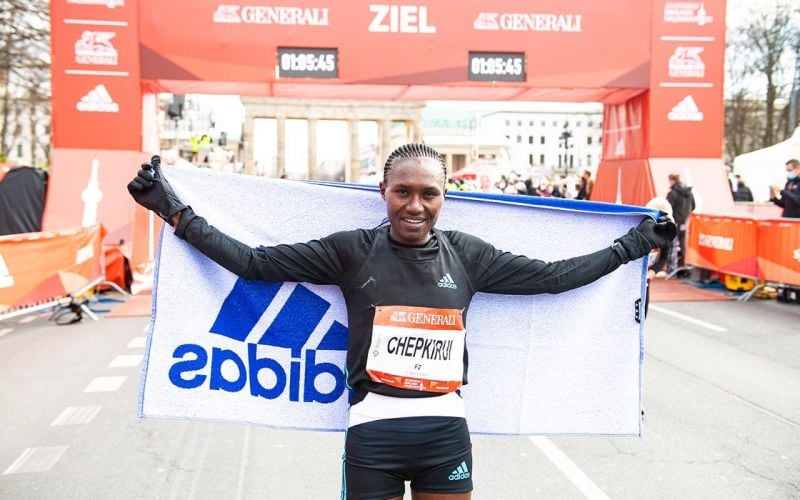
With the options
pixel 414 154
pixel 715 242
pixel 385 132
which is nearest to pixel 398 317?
pixel 414 154

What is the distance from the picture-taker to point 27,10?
2473 cm

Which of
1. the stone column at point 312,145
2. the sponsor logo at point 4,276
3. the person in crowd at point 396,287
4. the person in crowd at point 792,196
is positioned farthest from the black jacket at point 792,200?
the stone column at point 312,145

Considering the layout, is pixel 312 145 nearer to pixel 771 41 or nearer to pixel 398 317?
pixel 771 41

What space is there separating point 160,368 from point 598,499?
112 inches

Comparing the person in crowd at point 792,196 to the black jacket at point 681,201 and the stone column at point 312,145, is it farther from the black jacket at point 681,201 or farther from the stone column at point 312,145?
the stone column at point 312,145

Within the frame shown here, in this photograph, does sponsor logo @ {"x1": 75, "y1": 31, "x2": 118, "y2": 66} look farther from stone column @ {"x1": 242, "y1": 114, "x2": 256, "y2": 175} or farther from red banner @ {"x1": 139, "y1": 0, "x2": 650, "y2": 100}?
stone column @ {"x1": 242, "y1": 114, "x2": 256, "y2": 175}

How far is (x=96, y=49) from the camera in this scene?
17422 millimetres

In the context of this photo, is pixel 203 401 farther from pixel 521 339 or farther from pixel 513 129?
pixel 513 129

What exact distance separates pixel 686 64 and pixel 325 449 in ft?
52.1

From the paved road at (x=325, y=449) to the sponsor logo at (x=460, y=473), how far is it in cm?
228

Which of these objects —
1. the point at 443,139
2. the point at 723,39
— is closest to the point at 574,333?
the point at 723,39

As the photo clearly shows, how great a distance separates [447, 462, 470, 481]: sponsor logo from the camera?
2766mm

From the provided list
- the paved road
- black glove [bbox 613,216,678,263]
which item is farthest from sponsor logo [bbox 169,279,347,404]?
the paved road

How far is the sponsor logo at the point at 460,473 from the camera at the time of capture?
9.07 ft
